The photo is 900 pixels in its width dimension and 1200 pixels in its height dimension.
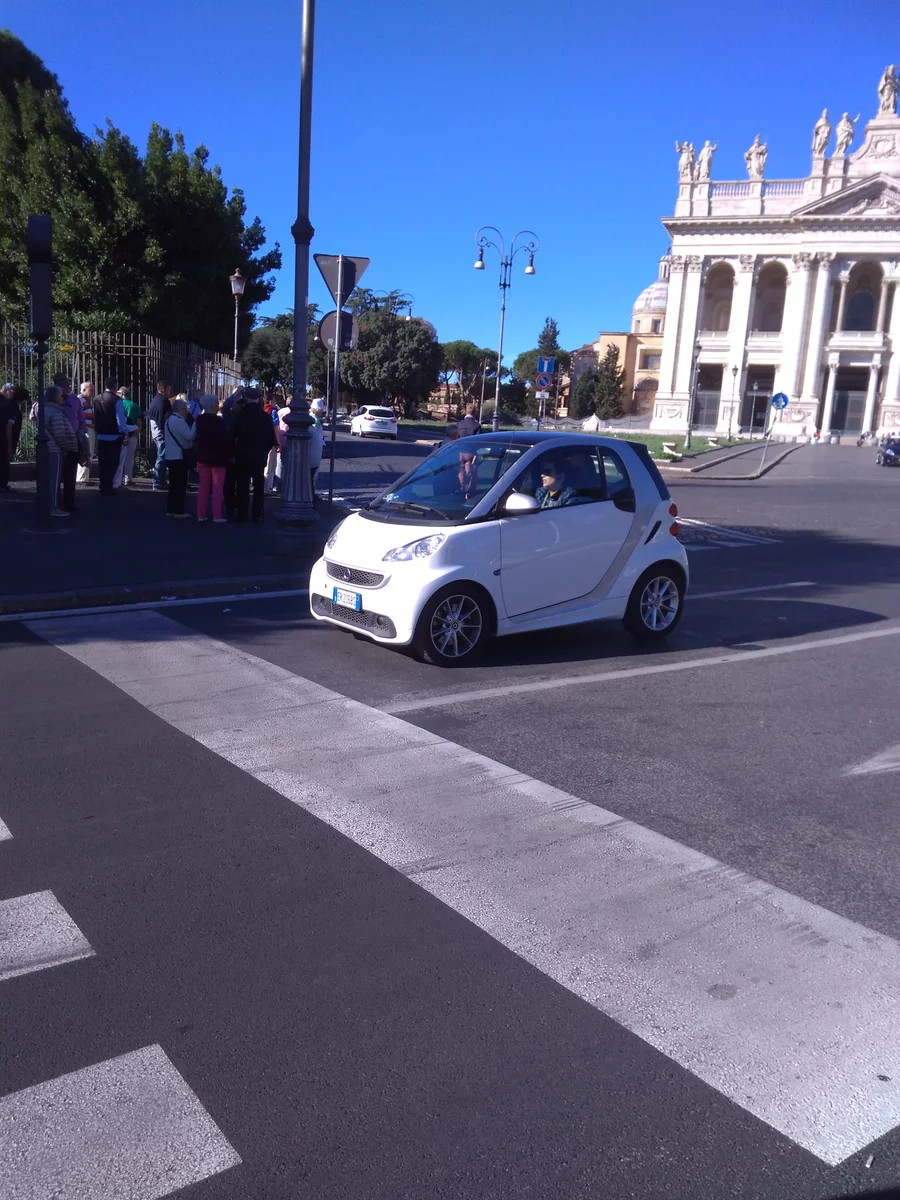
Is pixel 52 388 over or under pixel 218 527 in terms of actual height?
over

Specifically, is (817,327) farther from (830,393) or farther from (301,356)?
(301,356)

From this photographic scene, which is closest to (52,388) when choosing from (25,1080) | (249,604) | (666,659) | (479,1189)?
(249,604)

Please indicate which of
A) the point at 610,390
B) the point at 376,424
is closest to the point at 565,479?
the point at 376,424

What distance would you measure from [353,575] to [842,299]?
251 ft

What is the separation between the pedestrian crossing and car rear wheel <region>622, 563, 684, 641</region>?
20.1 ft

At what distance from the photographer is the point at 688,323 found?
7875 centimetres

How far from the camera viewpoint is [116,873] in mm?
4059

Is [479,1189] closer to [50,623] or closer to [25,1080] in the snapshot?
[25,1080]

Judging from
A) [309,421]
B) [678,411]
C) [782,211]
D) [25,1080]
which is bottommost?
[25,1080]

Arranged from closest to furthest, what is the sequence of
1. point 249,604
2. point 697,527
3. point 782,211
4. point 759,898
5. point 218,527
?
point 759,898, point 249,604, point 218,527, point 697,527, point 782,211

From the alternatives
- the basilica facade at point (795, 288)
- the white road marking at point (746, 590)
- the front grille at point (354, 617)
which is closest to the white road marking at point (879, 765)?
the front grille at point (354, 617)

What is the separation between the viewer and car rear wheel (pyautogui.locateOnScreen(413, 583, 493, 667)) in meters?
7.20

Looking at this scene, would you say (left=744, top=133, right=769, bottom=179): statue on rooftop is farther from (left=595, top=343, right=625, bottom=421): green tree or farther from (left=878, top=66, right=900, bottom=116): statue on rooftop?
(left=595, top=343, right=625, bottom=421): green tree

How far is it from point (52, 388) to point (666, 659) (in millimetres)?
8539
